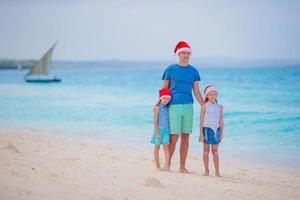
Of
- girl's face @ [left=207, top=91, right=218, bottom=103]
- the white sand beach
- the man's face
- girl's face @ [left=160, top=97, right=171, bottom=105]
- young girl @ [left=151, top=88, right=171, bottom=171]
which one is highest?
the man's face

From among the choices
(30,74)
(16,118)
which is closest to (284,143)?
(16,118)

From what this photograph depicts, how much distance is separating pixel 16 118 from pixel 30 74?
91.1 feet

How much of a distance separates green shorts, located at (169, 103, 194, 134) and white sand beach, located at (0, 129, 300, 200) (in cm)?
52

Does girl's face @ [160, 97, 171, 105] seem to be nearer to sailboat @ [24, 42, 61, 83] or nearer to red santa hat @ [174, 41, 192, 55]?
red santa hat @ [174, 41, 192, 55]

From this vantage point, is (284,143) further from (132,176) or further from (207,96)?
(132,176)

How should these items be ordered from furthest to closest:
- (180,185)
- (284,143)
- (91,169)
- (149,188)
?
1. (284,143)
2. (91,169)
3. (180,185)
4. (149,188)

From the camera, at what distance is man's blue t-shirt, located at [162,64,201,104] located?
18.5 ft

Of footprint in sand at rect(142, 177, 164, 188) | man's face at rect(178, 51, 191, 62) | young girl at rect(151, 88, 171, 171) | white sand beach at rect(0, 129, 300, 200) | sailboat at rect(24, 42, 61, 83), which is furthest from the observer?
sailboat at rect(24, 42, 61, 83)

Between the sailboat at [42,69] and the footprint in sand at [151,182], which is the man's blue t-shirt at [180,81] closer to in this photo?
the footprint in sand at [151,182]

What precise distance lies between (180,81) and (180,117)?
41 cm

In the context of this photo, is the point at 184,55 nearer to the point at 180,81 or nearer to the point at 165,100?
the point at 180,81

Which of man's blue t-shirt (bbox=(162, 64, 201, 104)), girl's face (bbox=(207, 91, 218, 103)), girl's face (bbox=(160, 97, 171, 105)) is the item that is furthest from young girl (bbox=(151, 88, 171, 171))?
girl's face (bbox=(207, 91, 218, 103))

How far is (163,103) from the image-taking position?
573cm

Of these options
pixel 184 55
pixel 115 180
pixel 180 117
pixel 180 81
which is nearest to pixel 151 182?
pixel 115 180
